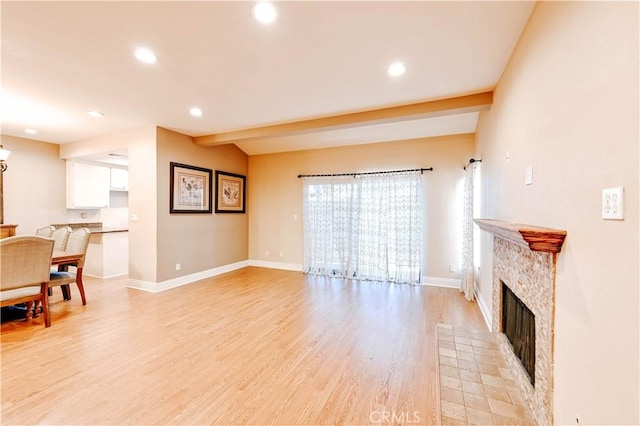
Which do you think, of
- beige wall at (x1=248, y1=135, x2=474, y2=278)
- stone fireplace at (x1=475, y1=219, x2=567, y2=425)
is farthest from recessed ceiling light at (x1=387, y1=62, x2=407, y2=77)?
beige wall at (x1=248, y1=135, x2=474, y2=278)

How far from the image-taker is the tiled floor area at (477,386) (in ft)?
5.04

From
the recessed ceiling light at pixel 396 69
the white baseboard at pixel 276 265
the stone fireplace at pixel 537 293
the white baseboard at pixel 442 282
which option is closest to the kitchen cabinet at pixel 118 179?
the white baseboard at pixel 276 265

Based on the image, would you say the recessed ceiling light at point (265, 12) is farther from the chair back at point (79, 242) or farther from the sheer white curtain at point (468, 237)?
the chair back at point (79, 242)

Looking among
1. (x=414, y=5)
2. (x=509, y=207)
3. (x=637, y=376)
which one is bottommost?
(x=637, y=376)

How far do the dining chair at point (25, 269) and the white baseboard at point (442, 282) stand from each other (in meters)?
5.11

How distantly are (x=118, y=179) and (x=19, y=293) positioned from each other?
387 centimetres

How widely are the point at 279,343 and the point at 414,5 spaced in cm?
290

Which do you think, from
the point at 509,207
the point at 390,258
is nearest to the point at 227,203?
the point at 390,258

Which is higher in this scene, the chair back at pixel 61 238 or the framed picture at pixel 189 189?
the framed picture at pixel 189 189

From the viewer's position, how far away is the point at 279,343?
255cm

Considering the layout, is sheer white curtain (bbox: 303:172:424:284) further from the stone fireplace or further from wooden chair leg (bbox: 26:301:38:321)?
wooden chair leg (bbox: 26:301:38:321)

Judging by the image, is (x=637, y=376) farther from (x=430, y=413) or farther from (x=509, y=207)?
(x=509, y=207)

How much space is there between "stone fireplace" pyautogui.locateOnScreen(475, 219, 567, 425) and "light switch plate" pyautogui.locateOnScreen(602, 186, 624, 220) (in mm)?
Result: 312

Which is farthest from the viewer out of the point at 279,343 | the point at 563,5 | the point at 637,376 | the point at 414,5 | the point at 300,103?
the point at 300,103
